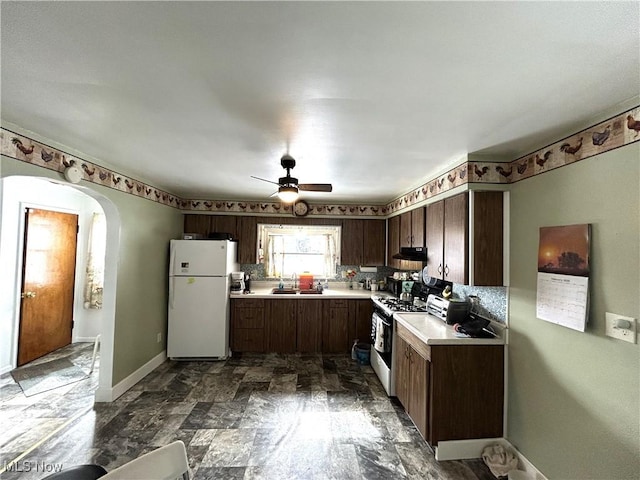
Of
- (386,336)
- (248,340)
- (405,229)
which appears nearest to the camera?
(386,336)

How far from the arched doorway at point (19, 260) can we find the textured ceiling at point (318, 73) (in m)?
1.09

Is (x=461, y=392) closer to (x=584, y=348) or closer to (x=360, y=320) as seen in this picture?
(x=584, y=348)

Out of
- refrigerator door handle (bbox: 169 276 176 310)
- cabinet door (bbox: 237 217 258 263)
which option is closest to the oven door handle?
cabinet door (bbox: 237 217 258 263)

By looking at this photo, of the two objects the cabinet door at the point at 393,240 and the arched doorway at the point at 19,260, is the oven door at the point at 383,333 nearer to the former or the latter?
the cabinet door at the point at 393,240

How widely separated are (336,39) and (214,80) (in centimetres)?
62

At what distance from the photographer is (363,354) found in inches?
149

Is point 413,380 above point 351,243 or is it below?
below

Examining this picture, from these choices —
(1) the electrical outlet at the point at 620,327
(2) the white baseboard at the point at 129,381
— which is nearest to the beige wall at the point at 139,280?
(2) the white baseboard at the point at 129,381

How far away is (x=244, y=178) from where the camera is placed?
123 inches

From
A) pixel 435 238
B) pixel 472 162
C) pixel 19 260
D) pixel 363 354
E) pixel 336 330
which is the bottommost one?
pixel 363 354

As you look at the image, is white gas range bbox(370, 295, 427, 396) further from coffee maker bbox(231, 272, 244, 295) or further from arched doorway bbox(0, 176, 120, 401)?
arched doorway bbox(0, 176, 120, 401)

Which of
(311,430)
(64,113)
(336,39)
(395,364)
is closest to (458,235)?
(395,364)

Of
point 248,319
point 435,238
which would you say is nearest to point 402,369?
point 435,238
